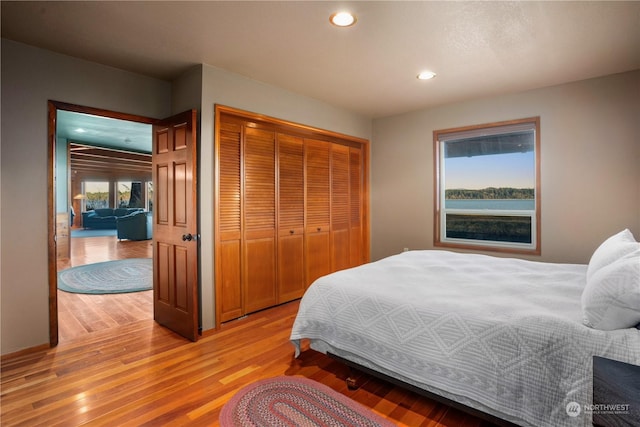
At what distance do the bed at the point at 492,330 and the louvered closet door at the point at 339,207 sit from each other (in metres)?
2.07

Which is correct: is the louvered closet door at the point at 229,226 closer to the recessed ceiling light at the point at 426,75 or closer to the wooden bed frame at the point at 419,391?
the wooden bed frame at the point at 419,391

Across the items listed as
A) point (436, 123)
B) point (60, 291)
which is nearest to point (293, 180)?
point (436, 123)

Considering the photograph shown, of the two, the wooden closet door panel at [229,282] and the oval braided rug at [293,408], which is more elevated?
the wooden closet door panel at [229,282]

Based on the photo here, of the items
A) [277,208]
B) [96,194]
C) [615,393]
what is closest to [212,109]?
[277,208]

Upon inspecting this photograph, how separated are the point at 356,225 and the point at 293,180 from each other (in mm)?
1443

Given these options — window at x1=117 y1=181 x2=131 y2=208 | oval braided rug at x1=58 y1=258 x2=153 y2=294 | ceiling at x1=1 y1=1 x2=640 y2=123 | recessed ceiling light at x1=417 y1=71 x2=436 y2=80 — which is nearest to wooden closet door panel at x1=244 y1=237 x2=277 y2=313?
ceiling at x1=1 y1=1 x2=640 y2=123

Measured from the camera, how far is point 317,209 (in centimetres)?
429

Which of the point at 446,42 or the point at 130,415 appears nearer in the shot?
the point at 130,415

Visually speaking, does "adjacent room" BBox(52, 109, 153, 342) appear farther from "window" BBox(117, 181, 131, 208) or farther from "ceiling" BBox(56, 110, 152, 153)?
"window" BBox(117, 181, 131, 208)

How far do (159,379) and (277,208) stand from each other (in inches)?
79.9

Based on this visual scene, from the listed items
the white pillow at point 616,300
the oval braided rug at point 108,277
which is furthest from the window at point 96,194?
the white pillow at point 616,300

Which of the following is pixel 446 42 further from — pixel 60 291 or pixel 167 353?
pixel 60 291

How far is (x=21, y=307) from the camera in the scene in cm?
263

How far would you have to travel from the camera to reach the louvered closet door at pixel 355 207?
4.84m
